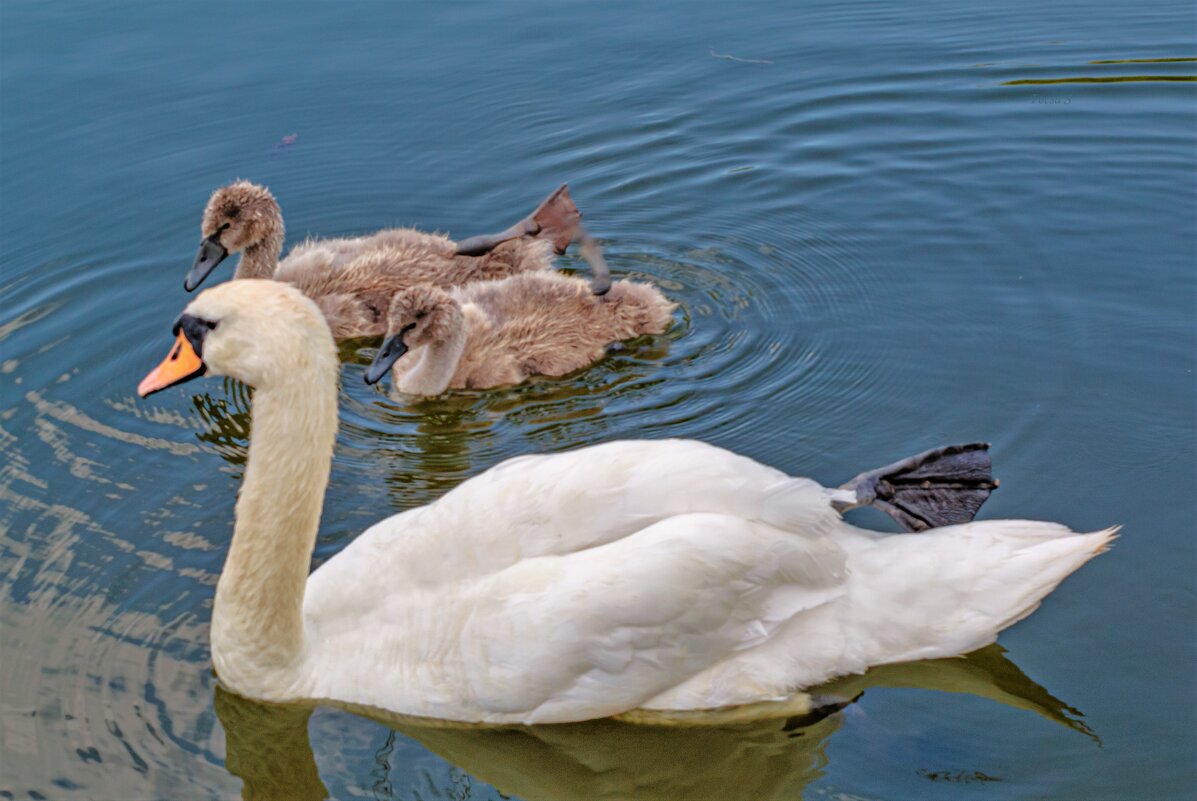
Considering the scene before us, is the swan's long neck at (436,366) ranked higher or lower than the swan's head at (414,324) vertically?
lower

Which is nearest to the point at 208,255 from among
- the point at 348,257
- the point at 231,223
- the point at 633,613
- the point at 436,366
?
the point at 231,223

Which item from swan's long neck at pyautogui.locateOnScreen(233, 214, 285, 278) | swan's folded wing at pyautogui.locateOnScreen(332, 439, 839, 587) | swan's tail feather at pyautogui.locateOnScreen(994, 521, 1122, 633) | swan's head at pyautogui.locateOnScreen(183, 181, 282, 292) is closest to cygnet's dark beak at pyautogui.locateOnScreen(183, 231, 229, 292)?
swan's head at pyautogui.locateOnScreen(183, 181, 282, 292)

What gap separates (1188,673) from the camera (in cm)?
502

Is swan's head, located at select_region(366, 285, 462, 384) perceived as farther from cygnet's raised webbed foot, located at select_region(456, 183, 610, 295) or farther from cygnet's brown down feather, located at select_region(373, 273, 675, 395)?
cygnet's raised webbed foot, located at select_region(456, 183, 610, 295)

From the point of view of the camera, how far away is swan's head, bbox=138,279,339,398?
4.57 metres

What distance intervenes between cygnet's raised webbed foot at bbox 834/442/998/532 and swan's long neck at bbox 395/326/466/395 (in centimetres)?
229

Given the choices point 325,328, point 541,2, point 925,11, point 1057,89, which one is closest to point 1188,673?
point 325,328

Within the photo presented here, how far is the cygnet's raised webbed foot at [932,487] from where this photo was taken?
17.9 feet

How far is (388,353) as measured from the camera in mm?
7129

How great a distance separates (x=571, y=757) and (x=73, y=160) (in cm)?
593

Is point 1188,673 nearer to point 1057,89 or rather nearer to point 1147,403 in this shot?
point 1147,403

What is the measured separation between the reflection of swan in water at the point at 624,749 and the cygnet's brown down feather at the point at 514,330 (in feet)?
7.99

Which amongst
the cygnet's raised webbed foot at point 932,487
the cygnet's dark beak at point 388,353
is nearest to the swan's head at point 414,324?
the cygnet's dark beak at point 388,353

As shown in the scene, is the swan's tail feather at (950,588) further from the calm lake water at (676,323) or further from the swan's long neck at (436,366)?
the swan's long neck at (436,366)
